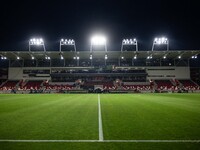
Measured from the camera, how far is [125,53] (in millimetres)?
66312

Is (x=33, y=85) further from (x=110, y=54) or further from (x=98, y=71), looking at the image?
(x=110, y=54)

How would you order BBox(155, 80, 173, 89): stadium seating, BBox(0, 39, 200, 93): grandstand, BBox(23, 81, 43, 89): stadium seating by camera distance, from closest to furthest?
BBox(155, 80, 173, 89): stadium seating → BBox(23, 81, 43, 89): stadium seating → BBox(0, 39, 200, 93): grandstand

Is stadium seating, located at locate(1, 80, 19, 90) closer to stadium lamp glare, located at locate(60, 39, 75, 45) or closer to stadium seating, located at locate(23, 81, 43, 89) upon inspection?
stadium seating, located at locate(23, 81, 43, 89)

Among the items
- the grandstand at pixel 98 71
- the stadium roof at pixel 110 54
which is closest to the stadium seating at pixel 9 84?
the grandstand at pixel 98 71

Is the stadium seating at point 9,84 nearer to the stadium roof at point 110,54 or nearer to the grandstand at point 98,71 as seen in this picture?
the grandstand at point 98,71

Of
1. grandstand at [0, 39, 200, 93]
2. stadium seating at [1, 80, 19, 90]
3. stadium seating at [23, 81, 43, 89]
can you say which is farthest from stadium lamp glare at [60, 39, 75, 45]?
stadium seating at [1, 80, 19, 90]

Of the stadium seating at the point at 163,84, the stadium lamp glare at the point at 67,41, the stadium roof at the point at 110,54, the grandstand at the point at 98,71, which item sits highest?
the stadium lamp glare at the point at 67,41

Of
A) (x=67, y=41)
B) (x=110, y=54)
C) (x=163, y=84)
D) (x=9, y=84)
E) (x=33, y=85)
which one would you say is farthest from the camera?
(x=9, y=84)

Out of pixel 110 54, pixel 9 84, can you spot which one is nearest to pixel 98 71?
pixel 110 54

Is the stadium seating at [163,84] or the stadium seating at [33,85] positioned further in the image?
the stadium seating at [33,85]

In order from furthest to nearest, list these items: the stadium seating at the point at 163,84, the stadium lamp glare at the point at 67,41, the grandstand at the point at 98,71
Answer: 1. the grandstand at the point at 98,71
2. the stadium seating at the point at 163,84
3. the stadium lamp glare at the point at 67,41

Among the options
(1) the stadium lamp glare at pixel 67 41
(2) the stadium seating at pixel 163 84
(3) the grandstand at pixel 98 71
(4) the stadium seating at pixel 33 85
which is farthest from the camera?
(3) the grandstand at pixel 98 71

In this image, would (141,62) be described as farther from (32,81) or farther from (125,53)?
(32,81)

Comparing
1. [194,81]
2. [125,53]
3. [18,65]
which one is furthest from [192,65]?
[18,65]
